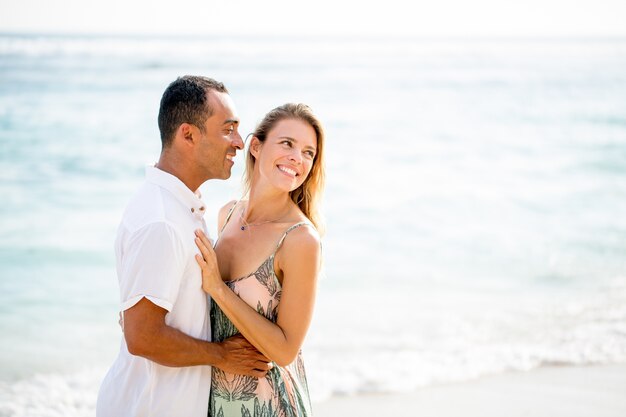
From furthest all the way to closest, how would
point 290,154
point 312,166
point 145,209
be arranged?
point 312,166 → point 290,154 → point 145,209

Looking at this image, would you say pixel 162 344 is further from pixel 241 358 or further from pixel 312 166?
pixel 312 166

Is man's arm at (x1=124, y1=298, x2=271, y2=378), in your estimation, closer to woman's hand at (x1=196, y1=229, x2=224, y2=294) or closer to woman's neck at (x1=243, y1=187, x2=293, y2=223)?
woman's hand at (x1=196, y1=229, x2=224, y2=294)

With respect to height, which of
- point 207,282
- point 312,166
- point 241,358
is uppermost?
point 312,166

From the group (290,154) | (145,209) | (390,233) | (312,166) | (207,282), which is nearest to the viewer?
(145,209)

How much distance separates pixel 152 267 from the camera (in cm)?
266

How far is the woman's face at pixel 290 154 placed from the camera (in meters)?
3.30

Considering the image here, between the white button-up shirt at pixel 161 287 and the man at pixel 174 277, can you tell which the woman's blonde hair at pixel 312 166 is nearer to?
the man at pixel 174 277

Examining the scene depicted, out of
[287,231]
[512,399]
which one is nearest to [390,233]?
[512,399]

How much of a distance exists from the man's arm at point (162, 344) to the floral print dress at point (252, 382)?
13 centimetres

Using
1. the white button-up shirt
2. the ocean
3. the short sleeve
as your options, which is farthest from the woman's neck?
the ocean

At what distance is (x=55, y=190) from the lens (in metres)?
13.4

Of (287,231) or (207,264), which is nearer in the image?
(207,264)

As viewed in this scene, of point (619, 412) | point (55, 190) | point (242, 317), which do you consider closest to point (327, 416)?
point (619, 412)

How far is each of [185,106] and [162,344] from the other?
0.91m
